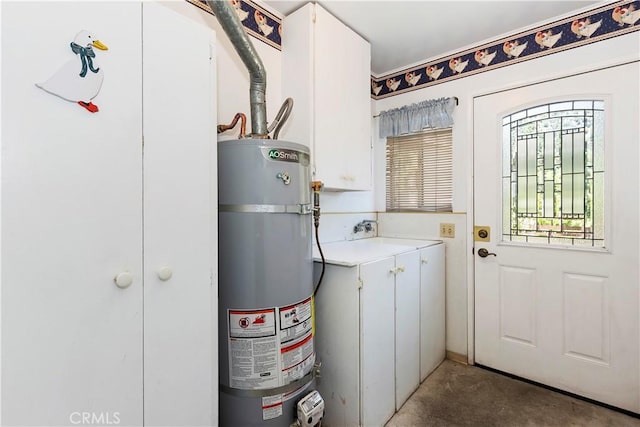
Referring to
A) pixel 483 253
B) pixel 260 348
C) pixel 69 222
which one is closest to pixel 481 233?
pixel 483 253

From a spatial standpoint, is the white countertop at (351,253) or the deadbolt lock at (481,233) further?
the deadbolt lock at (481,233)

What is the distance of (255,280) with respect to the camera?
4.39 feet

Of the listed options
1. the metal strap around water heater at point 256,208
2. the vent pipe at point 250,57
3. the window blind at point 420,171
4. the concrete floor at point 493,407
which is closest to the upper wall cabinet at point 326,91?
the vent pipe at point 250,57

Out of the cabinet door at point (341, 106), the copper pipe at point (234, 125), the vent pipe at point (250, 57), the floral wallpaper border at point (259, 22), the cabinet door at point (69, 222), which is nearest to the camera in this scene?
the cabinet door at point (69, 222)

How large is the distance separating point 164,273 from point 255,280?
424mm

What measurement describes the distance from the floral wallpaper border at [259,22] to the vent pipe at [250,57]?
1.61 feet

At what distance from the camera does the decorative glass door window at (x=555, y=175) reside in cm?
193

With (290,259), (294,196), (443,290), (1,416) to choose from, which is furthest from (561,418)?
(1,416)

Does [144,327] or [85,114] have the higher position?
[85,114]

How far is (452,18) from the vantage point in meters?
2.02

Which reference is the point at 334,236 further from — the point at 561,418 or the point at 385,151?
the point at 561,418

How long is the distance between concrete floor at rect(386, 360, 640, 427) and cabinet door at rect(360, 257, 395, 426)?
195mm

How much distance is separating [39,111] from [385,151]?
2.46m

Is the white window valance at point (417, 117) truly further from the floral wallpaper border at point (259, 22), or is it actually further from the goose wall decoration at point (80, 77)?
the goose wall decoration at point (80, 77)
